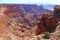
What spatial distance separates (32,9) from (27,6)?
14cm

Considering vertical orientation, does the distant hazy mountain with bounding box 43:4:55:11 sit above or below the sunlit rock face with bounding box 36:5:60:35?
above

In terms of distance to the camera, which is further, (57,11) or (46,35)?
(57,11)

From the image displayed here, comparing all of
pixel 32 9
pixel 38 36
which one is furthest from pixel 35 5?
pixel 38 36

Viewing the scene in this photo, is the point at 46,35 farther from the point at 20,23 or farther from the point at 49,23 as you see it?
the point at 20,23

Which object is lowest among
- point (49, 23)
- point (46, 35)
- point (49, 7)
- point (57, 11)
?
point (46, 35)

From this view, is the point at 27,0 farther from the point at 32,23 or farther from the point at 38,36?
the point at 38,36

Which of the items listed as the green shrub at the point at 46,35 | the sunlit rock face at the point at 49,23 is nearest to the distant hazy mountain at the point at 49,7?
the sunlit rock face at the point at 49,23

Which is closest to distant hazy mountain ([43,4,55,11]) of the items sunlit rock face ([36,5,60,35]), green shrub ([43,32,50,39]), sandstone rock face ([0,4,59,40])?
sunlit rock face ([36,5,60,35])

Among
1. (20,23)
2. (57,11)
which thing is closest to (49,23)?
(57,11)

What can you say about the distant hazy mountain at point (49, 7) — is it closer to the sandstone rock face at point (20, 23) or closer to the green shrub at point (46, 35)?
the sandstone rock face at point (20, 23)

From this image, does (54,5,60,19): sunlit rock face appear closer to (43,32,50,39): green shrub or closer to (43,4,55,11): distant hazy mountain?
(43,4,55,11): distant hazy mountain

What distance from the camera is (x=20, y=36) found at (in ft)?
12.5

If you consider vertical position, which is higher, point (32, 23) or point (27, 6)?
point (27, 6)

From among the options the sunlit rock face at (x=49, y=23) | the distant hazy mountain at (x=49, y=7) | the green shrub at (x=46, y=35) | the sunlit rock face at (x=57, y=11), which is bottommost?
the green shrub at (x=46, y=35)
